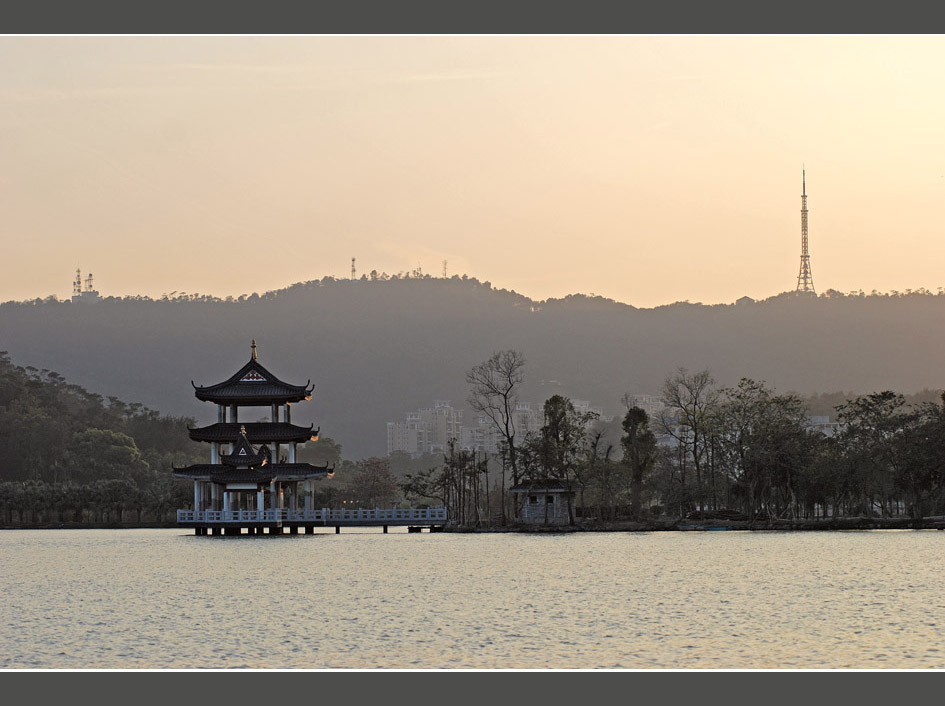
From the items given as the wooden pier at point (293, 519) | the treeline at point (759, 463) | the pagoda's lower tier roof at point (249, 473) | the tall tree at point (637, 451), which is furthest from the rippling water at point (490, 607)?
the tall tree at point (637, 451)

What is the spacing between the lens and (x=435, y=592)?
3594 centimetres

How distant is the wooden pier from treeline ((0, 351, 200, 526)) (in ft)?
66.1

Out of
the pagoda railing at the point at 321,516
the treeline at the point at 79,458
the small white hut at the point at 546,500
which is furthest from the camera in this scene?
the treeline at the point at 79,458

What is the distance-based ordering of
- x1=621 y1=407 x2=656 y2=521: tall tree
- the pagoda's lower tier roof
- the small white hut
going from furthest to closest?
the pagoda's lower tier roof, x1=621 y1=407 x2=656 y2=521: tall tree, the small white hut

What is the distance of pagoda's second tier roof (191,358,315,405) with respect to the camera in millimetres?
73875

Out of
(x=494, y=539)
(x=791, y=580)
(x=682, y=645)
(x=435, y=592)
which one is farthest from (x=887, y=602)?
(x=494, y=539)

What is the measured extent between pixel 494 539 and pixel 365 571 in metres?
19.8

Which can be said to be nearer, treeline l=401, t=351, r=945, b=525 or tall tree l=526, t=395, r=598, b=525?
treeline l=401, t=351, r=945, b=525

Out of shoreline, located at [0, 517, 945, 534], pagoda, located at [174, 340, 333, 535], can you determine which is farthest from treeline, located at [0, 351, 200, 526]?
shoreline, located at [0, 517, 945, 534]

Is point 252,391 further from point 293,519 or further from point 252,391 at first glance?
point 293,519

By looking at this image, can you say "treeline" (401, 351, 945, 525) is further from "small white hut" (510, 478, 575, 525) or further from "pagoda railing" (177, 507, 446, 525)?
"pagoda railing" (177, 507, 446, 525)

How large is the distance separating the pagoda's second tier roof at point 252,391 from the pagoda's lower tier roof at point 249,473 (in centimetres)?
354

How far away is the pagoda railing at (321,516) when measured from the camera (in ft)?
233

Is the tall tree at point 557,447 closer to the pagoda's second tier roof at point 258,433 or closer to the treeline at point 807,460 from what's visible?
the treeline at point 807,460
